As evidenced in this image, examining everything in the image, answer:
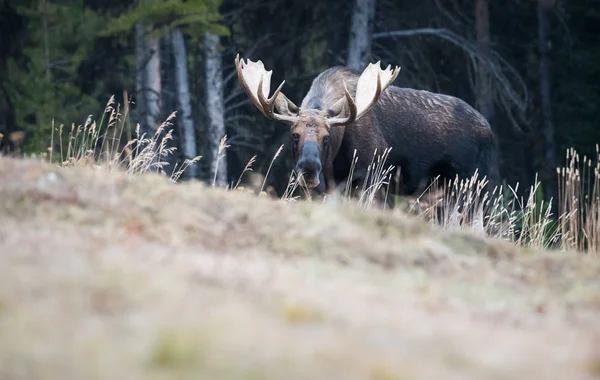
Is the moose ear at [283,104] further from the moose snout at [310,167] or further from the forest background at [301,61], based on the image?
the forest background at [301,61]

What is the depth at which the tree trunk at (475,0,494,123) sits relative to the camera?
2305 centimetres

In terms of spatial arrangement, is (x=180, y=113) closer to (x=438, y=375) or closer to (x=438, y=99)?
(x=438, y=99)

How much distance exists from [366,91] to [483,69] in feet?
37.7

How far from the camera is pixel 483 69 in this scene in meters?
23.0

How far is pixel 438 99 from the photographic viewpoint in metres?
13.7

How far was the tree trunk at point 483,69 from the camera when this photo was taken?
2305 cm

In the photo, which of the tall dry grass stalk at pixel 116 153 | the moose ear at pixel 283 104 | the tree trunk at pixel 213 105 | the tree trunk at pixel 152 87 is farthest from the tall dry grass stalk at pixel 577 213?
the tree trunk at pixel 152 87

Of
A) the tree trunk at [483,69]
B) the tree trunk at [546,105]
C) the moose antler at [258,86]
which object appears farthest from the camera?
the tree trunk at [546,105]

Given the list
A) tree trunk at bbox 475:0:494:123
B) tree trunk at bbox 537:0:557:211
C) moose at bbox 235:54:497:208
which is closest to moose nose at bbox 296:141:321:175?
moose at bbox 235:54:497:208

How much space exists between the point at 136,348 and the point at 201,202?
2675 millimetres

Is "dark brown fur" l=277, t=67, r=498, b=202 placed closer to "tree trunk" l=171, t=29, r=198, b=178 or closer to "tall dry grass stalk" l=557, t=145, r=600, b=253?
"tall dry grass stalk" l=557, t=145, r=600, b=253

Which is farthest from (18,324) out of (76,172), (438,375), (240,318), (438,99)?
(438,99)

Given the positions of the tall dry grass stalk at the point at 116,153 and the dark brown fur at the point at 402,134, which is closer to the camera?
the tall dry grass stalk at the point at 116,153

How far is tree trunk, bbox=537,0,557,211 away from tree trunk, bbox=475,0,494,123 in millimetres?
1603
